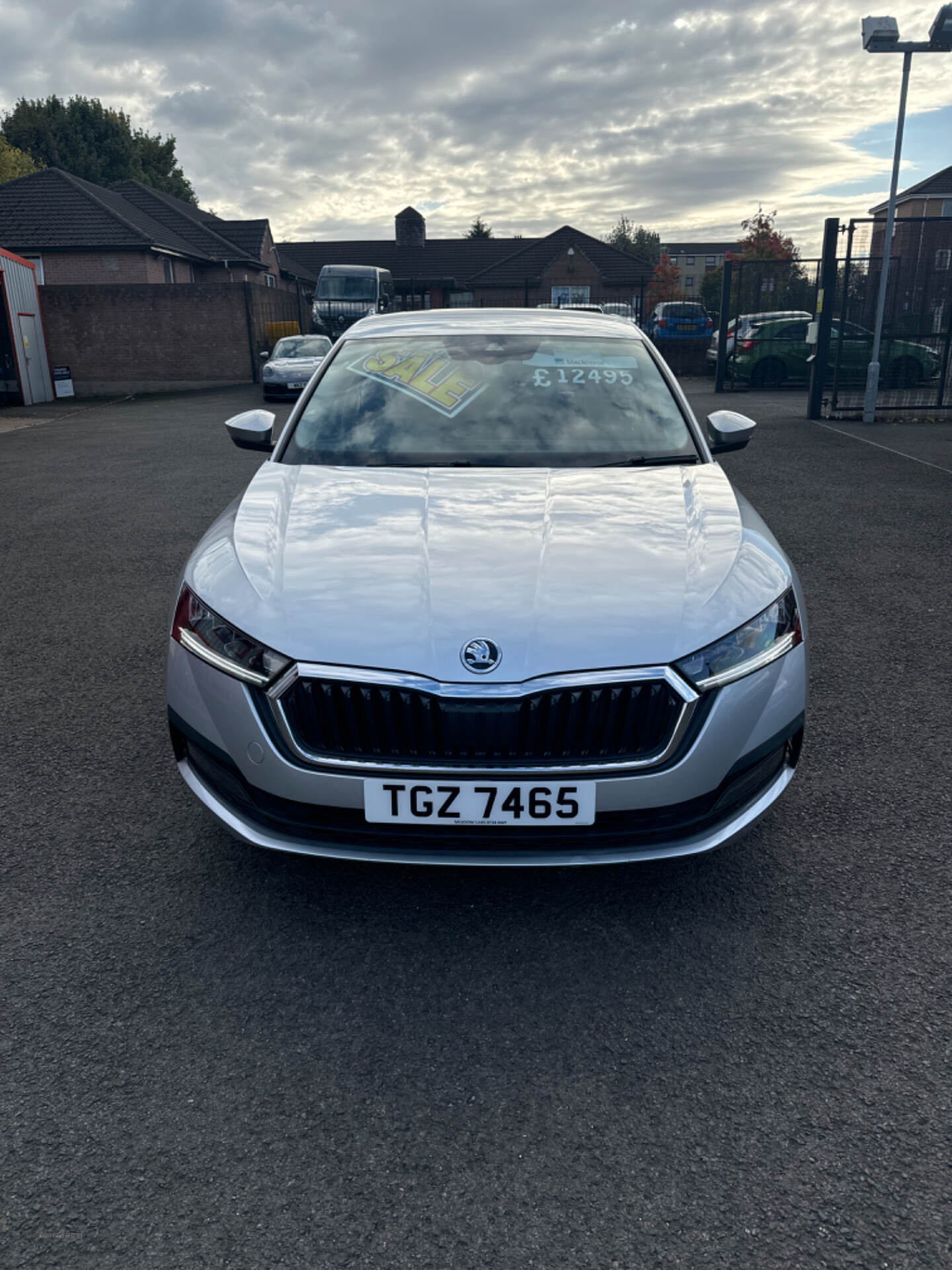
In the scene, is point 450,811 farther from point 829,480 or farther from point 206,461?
point 206,461

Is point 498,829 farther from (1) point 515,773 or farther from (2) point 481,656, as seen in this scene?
(2) point 481,656

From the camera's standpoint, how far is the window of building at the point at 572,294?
58.3 meters

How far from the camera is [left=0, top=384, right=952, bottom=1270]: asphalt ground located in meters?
1.78

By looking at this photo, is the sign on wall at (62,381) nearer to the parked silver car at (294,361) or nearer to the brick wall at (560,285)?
the parked silver car at (294,361)

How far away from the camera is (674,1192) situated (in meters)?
1.84

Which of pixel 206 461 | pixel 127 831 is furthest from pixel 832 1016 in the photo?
pixel 206 461

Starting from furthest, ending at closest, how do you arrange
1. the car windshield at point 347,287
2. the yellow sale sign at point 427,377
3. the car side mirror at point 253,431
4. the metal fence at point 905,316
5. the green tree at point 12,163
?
the green tree at point 12,163 < the car windshield at point 347,287 < the metal fence at point 905,316 < the car side mirror at point 253,431 < the yellow sale sign at point 427,377

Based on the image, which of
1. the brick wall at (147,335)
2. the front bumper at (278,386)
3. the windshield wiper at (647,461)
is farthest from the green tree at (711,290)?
the windshield wiper at (647,461)

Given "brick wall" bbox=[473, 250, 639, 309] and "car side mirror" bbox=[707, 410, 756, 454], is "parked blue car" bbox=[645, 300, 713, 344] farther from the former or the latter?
"brick wall" bbox=[473, 250, 639, 309]

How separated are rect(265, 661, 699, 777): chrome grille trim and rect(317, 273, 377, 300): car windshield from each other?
28.8m

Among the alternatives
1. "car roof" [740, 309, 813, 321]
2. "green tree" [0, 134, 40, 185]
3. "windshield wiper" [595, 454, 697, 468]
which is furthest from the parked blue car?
"green tree" [0, 134, 40, 185]

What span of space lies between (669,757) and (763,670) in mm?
376

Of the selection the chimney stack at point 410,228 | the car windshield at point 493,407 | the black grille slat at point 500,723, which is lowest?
the black grille slat at point 500,723

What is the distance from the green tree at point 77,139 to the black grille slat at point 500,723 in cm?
6724
